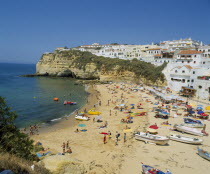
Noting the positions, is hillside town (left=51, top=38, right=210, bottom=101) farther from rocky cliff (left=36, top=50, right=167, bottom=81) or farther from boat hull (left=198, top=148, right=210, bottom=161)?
boat hull (left=198, top=148, right=210, bottom=161)

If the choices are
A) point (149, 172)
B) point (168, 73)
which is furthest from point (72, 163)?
point (168, 73)

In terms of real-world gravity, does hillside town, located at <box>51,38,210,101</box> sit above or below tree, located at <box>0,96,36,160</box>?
above

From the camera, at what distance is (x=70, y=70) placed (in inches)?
2916

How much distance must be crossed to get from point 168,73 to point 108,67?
76.8ft

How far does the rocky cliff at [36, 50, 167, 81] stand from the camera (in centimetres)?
5394

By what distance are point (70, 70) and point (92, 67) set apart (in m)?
12.6

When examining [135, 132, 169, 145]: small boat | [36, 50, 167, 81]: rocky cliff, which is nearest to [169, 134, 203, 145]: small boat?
[135, 132, 169, 145]: small boat

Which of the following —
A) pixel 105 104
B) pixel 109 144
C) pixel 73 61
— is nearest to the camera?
pixel 109 144

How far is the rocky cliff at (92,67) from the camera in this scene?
2124 inches

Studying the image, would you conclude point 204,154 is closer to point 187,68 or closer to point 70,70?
point 187,68

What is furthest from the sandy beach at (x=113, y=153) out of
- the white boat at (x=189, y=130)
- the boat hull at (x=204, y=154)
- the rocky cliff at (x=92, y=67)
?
the rocky cliff at (x=92, y=67)

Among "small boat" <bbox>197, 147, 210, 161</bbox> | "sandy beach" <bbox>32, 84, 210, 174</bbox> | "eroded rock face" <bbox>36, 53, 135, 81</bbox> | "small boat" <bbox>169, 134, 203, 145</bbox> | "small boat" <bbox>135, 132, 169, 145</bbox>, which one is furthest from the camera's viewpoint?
"eroded rock face" <bbox>36, 53, 135, 81</bbox>

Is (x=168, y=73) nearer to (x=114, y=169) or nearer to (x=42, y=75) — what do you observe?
(x=114, y=169)

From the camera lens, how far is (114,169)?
10688 millimetres
